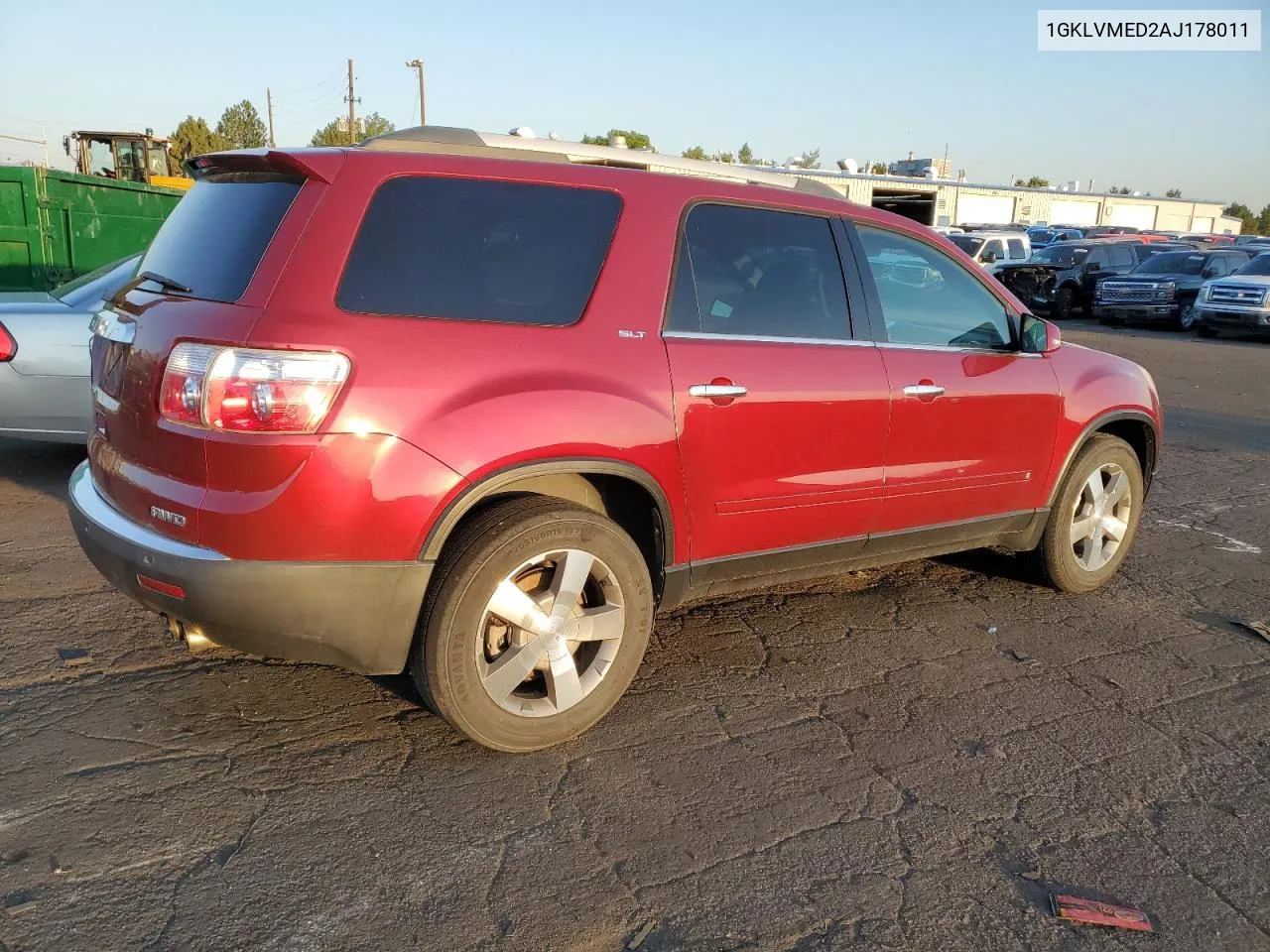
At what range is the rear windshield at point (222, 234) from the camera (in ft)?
9.61

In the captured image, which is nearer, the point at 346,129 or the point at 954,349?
the point at 954,349

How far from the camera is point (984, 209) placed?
194ft

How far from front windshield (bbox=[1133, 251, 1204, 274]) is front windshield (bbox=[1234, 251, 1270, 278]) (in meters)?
1.46

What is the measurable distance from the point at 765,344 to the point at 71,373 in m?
4.37

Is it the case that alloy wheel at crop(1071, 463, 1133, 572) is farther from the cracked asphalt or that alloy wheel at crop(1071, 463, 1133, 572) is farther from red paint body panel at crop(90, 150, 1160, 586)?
red paint body panel at crop(90, 150, 1160, 586)

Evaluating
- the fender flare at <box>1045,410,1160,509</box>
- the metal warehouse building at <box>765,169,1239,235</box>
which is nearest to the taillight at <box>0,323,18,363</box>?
the fender flare at <box>1045,410,1160,509</box>

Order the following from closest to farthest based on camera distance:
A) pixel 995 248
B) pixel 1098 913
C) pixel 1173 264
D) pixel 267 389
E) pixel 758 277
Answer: pixel 1098 913
pixel 267 389
pixel 758 277
pixel 1173 264
pixel 995 248

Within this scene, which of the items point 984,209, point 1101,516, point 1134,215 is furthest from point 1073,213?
point 1101,516

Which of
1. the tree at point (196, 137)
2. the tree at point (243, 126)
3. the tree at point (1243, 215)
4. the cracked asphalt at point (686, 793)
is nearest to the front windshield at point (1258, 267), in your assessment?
the cracked asphalt at point (686, 793)

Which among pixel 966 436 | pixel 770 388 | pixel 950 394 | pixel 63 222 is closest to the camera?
pixel 770 388

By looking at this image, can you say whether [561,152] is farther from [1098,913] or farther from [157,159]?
[157,159]

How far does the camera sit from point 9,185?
1195cm

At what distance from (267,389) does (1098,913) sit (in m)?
2.60

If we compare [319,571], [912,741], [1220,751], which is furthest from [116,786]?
[1220,751]
